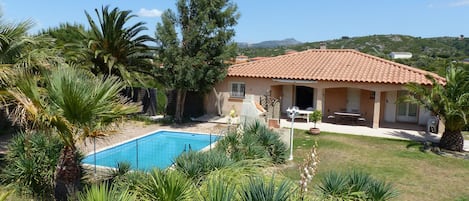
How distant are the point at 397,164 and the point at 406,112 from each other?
39.7 ft

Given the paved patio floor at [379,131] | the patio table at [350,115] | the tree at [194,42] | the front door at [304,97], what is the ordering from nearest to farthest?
the paved patio floor at [379,131] < the tree at [194,42] < the patio table at [350,115] < the front door at [304,97]

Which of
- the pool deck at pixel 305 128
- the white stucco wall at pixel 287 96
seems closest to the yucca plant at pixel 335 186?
the pool deck at pixel 305 128

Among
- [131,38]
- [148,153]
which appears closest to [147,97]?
[131,38]

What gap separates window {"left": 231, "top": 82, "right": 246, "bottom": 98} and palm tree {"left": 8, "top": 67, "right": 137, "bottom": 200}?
19.2 meters

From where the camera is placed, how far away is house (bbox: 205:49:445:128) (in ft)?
79.6

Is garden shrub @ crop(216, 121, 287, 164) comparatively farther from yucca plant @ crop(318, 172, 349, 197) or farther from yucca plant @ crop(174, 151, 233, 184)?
yucca plant @ crop(318, 172, 349, 197)

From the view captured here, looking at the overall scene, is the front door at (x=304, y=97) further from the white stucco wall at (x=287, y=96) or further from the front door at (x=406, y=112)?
the front door at (x=406, y=112)

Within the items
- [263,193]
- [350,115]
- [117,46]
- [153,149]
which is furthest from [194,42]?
[263,193]

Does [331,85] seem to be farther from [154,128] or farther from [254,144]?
[254,144]

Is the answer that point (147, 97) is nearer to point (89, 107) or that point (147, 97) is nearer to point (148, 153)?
point (148, 153)

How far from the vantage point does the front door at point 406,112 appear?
85.0ft

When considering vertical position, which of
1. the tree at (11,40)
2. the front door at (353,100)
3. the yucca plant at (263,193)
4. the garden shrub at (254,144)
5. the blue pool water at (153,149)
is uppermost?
the tree at (11,40)

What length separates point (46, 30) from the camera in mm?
26500

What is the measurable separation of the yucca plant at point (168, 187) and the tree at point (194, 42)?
16350 mm
